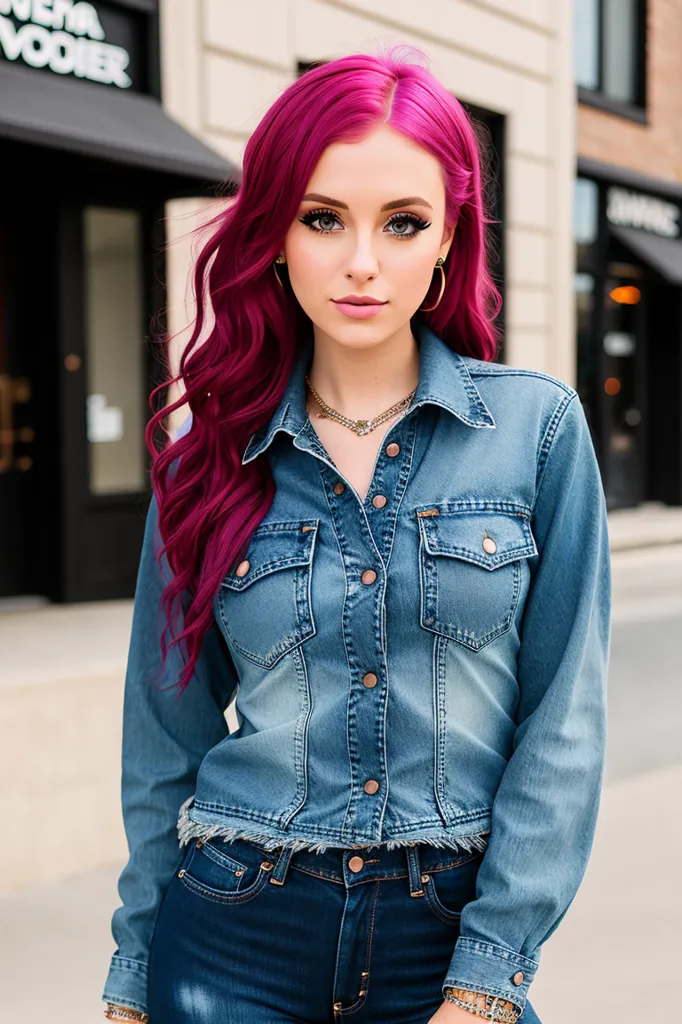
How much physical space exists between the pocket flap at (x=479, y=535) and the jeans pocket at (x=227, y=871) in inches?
16.8

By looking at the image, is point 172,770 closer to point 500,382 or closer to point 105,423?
point 500,382

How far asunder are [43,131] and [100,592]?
2.91 metres

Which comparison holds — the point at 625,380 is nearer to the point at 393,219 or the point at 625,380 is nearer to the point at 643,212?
the point at 643,212

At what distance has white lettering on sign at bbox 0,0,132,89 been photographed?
24.5 feet

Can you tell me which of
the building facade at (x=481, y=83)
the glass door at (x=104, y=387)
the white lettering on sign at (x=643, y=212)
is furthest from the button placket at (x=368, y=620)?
the white lettering on sign at (x=643, y=212)

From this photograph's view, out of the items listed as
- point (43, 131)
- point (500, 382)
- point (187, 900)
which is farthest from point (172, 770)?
point (43, 131)

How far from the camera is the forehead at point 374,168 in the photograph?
154 centimetres

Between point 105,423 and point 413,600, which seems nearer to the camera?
point 413,600

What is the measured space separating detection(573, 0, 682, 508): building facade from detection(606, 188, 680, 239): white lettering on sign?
13 millimetres

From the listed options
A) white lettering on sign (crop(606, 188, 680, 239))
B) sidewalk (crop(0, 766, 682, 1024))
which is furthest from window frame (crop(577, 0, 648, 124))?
sidewalk (crop(0, 766, 682, 1024))

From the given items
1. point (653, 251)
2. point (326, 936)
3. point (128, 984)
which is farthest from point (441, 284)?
point (653, 251)

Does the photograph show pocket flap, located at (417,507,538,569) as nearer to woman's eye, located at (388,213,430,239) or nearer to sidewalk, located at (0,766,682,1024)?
woman's eye, located at (388,213,430,239)

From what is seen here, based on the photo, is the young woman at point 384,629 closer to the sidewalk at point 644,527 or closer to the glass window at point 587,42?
the sidewalk at point 644,527

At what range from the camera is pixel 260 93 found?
927 centimetres
